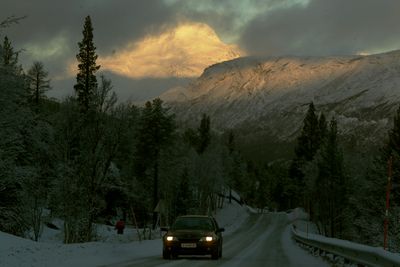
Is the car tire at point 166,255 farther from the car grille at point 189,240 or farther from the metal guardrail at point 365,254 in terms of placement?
the metal guardrail at point 365,254

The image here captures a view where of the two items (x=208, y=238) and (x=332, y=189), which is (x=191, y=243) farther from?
(x=332, y=189)

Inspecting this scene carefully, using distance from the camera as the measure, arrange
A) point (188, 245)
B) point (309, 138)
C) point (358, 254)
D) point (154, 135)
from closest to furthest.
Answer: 1. point (358, 254)
2. point (188, 245)
3. point (154, 135)
4. point (309, 138)

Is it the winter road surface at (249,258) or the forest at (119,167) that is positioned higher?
the forest at (119,167)

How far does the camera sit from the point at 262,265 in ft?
60.5

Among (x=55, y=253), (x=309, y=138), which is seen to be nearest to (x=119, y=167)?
(x=309, y=138)

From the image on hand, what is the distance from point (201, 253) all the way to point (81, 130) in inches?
1118

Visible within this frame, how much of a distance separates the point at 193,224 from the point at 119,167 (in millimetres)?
57536

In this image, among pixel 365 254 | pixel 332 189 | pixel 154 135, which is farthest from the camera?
pixel 154 135

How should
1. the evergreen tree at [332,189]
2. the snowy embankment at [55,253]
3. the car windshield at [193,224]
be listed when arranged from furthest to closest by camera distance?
the evergreen tree at [332,189]
the car windshield at [193,224]
the snowy embankment at [55,253]

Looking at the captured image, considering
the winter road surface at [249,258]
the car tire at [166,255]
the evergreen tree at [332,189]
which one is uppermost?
the evergreen tree at [332,189]

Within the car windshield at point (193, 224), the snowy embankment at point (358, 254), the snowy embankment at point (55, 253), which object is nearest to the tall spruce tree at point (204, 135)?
the snowy embankment at point (358, 254)

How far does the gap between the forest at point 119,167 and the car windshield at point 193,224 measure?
6.00 metres

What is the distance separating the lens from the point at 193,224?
22156mm

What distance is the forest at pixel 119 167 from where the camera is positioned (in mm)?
26391
